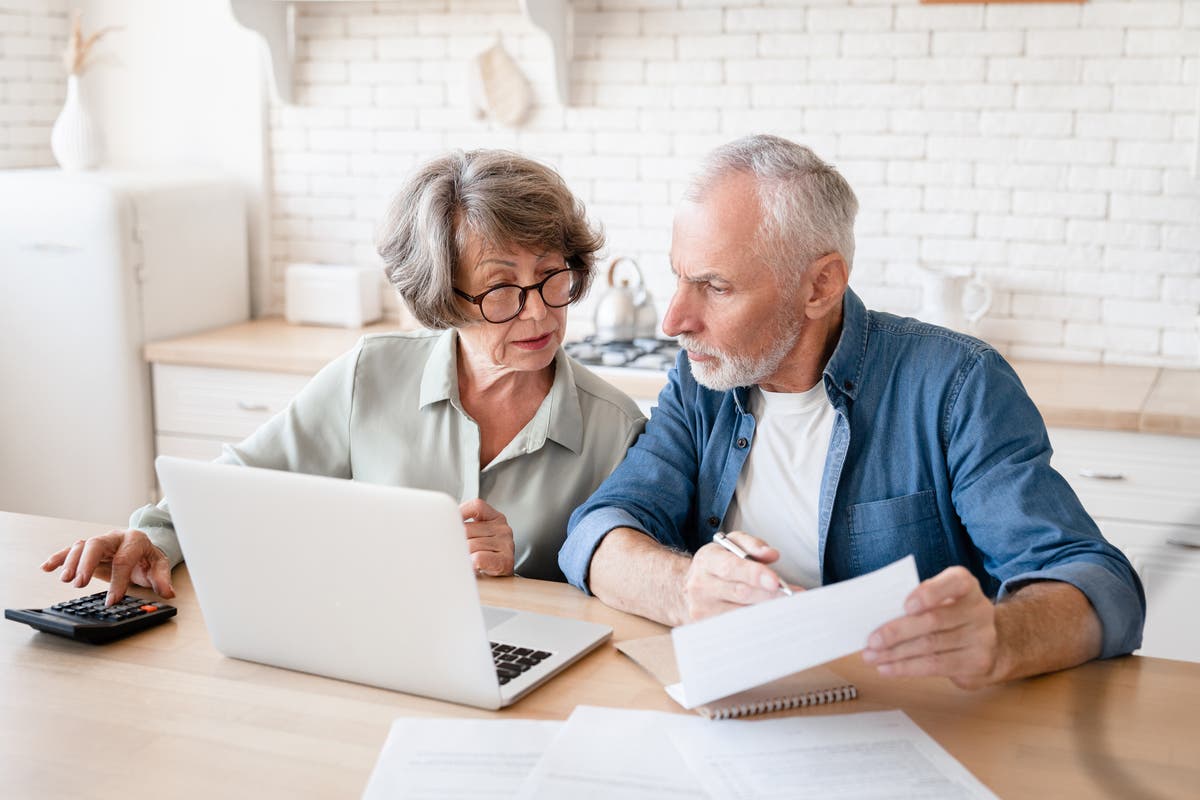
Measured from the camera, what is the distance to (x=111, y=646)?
60.7 inches

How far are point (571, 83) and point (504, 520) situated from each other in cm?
212

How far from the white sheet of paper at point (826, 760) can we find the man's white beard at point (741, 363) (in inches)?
26.3

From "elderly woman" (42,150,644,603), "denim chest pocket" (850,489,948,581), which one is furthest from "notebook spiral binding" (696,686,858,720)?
"elderly woman" (42,150,644,603)

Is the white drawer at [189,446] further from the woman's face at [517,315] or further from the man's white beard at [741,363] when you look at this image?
the man's white beard at [741,363]

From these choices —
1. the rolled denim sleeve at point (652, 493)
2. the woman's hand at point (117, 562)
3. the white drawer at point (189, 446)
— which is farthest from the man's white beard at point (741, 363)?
the white drawer at point (189, 446)

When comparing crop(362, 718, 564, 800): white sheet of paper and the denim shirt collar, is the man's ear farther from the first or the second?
crop(362, 718, 564, 800): white sheet of paper

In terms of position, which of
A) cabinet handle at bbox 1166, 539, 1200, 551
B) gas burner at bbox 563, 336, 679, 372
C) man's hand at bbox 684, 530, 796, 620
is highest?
man's hand at bbox 684, 530, 796, 620

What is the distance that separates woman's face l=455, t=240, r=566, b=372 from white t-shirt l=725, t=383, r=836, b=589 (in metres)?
0.36

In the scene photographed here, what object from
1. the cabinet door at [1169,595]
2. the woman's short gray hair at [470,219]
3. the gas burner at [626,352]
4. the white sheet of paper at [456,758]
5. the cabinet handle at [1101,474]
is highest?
the woman's short gray hair at [470,219]

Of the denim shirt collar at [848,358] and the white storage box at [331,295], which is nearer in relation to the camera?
the denim shirt collar at [848,358]

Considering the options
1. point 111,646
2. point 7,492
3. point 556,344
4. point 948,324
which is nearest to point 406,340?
point 556,344

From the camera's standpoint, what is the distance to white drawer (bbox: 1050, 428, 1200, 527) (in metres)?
2.81

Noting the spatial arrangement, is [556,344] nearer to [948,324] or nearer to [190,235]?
[948,324]

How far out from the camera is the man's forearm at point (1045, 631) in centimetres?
138
